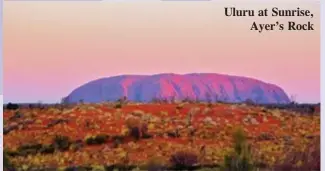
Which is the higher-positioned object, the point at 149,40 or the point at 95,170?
the point at 149,40

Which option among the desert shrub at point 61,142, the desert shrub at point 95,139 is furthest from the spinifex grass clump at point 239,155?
the desert shrub at point 61,142

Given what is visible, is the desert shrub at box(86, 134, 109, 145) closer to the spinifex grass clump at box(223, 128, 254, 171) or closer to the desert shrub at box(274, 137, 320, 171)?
the spinifex grass clump at box(223, 128, 254, 171)

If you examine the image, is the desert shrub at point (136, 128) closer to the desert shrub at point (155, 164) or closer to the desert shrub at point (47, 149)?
the desert shrub at point (155, 164)

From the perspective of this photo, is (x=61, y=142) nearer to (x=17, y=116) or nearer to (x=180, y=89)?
(x=17, y=116)

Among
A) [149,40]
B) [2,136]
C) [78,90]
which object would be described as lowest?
[2,136]

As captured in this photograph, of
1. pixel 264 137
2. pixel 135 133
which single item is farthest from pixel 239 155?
pixel 135 133

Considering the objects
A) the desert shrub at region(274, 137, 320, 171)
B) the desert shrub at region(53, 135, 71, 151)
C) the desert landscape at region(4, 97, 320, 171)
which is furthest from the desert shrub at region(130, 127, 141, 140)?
the desert shrub at region(274, 137, 320, 171)

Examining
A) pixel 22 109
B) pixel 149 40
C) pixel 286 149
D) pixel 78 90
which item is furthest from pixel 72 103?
pixel 286 149

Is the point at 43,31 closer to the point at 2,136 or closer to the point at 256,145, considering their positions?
the point at 2,136
